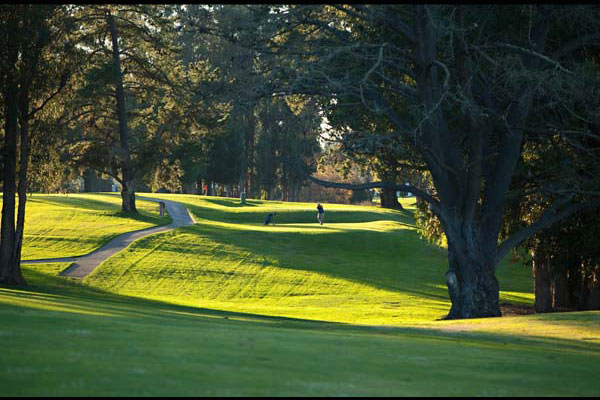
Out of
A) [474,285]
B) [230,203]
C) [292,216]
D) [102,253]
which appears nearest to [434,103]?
[474,285]

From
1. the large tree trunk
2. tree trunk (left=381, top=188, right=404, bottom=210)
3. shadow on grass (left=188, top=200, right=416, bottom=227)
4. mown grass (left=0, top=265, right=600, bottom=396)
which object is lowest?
mown grass (left=0, top=265, right=600, bottom=396)

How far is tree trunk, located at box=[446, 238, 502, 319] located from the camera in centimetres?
2539

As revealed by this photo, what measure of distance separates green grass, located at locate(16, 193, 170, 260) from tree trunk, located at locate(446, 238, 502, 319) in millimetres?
22642

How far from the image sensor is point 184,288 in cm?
3491

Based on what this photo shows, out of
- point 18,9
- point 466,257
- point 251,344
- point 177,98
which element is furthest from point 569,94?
point 177,98

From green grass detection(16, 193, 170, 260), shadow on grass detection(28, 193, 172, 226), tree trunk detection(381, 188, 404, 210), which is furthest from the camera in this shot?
tree trunk detection(381, 188, 404, 210)

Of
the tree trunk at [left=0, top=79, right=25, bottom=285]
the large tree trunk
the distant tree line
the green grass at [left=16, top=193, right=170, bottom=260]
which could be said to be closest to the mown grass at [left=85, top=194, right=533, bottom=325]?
the green grass at [left=16, top=193, right=170, bottom=260]

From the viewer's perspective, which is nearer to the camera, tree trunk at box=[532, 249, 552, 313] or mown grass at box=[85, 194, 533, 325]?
mown grass at box=[85, 194, 533, 325]

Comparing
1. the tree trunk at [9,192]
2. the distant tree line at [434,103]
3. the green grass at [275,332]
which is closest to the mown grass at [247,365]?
the green grass at [275,332]

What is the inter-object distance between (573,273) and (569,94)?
10.9 meters

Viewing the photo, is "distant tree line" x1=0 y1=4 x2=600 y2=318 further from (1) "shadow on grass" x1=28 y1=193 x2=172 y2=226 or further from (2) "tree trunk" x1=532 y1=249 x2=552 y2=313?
(1) "shadow on grass" x1=28 y1=193 x2=172 y2=226

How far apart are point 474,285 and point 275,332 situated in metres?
12.6

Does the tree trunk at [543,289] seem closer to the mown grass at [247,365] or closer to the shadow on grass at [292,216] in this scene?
the mown grass at [247,365]

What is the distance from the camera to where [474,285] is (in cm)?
2547
